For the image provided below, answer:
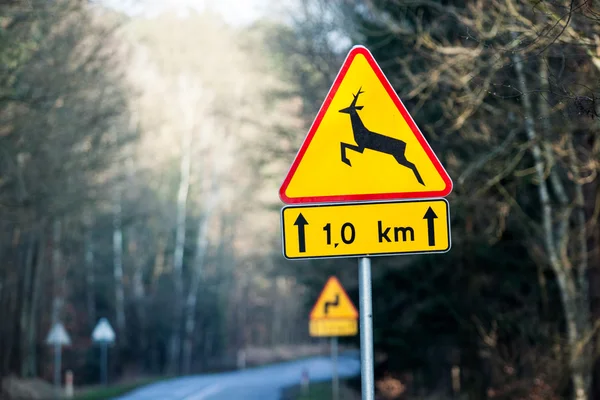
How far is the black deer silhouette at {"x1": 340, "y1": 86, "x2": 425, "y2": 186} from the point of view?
5160mm

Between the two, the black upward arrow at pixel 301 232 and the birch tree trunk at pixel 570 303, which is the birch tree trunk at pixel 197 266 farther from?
the black upward arrow at pixel 301 232

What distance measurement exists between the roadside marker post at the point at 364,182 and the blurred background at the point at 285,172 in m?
1.15

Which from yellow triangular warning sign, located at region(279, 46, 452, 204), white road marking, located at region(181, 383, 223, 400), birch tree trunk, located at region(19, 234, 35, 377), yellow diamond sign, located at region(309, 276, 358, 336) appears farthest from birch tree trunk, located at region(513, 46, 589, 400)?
birch tree trunk, located at region(19, 234, 35, 377)

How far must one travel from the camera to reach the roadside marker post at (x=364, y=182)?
5152mm

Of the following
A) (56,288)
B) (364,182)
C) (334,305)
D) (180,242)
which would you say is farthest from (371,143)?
(180,242)

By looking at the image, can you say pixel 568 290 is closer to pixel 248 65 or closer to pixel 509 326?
pixel 509 326

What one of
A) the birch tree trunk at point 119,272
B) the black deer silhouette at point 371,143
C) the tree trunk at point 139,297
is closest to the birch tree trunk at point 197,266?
the tree trunk at point 139,297

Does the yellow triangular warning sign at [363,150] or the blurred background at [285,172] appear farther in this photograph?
the blurred background at [285,172]

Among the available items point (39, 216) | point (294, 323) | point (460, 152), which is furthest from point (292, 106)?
point (294, 323)

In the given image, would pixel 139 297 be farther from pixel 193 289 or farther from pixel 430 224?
pixel 430 224

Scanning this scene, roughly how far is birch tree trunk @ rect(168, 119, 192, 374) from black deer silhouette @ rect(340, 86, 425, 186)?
40.4 metres

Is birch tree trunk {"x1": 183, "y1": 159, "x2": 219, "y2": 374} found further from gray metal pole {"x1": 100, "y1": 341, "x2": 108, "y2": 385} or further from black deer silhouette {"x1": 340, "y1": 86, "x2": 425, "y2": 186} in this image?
black deer silhouette {"x1": 340, "y1": 86, "x2": 425, "y2": 186}

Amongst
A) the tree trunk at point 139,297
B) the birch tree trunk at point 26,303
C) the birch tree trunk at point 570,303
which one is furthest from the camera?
the tree trunk at point 139,297

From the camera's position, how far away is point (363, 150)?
17.1 ft
